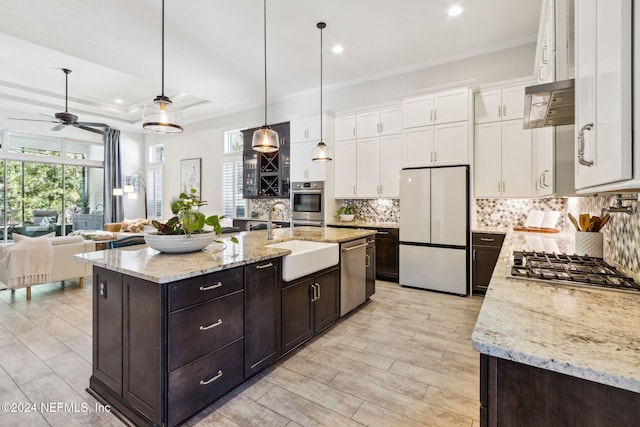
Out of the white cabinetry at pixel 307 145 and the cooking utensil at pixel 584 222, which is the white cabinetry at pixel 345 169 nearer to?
the white cabinetry at pixel 307 145

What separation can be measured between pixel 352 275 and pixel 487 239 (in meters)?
2.00

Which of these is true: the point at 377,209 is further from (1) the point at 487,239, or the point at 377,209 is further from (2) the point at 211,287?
(2) the point at 211,287

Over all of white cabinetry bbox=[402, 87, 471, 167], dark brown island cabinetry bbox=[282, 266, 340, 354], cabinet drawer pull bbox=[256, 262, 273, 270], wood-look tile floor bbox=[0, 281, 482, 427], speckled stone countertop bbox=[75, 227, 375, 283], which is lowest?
wood-look tile floor bbox=[0, 281, 482, 427]

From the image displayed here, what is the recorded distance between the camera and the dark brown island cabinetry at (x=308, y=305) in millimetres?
2508

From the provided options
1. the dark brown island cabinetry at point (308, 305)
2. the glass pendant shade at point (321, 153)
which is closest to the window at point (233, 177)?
the glass pendant shade at point (321, 153)

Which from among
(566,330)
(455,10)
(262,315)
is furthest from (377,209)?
(566,330)

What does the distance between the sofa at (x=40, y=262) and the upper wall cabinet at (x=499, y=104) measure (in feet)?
19.3

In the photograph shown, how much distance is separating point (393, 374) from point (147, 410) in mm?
1661

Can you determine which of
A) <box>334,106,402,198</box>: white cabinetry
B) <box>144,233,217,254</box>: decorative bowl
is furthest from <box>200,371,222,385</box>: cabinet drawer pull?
<box>334,106,402,198</box>: white cabinetry

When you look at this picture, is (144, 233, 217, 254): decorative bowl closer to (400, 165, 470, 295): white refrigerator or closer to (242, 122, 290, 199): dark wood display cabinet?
(400, 165, 470, 295): white refrigerator

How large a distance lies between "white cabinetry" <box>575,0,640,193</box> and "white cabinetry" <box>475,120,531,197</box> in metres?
3.23

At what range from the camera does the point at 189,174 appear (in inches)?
320

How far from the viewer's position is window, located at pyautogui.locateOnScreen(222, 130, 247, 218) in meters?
7.27

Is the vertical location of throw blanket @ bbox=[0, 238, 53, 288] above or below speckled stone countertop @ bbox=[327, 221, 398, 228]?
below
